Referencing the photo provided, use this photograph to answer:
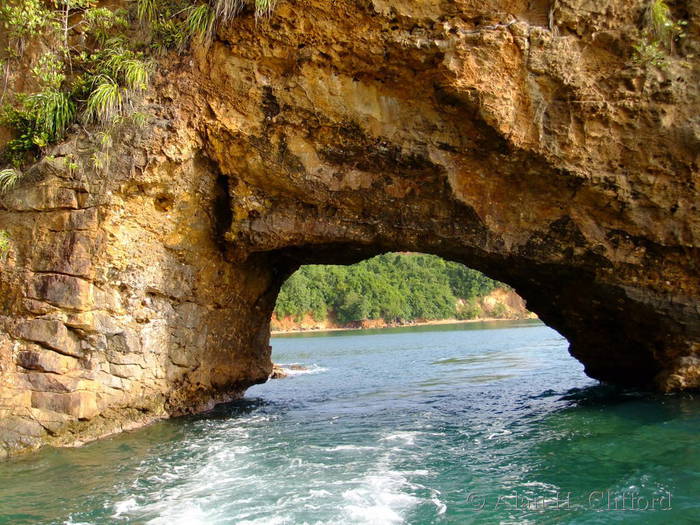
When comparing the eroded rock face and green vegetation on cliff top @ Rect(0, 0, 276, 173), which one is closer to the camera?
the eroded rock face

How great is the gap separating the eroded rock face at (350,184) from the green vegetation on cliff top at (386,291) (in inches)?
1637

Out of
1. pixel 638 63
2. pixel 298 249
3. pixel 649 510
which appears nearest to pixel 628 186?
pixel 638 63

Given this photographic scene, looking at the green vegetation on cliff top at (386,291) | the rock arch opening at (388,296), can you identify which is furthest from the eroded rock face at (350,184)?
the green vegetation on cliff top at (386,291)

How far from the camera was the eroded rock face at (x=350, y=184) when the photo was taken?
7.74 m

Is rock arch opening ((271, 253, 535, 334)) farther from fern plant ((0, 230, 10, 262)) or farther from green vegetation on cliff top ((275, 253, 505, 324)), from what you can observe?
fern plant ((0, 230, 10, 262))

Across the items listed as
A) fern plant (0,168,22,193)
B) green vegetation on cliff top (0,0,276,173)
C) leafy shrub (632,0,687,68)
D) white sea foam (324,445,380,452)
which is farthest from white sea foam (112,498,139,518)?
leafy shrub (632,0,687,68)

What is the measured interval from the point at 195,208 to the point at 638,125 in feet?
22.8

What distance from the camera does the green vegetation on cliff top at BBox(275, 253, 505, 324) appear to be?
5403cm

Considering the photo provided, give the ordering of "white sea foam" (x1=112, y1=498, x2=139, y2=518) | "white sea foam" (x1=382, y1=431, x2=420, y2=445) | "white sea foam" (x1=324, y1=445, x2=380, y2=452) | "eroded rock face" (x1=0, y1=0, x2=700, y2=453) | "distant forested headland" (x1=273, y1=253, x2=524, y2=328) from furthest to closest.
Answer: "distant forested headland" (x1=273, y1=253, x2=524, y2=328) → "eroded rock face" (x1=0, y1=0, x2=700, y2=453) → "white sea foam" (x1=382, y1=431, x2=420, y2=445) → "white sea foam" (x1=324, y1=445, x2=380, y2=452) → "white sea foam" (x1=112, y1=498, x2=139, y2=518)

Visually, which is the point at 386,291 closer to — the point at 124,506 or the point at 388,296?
the point at 388,296

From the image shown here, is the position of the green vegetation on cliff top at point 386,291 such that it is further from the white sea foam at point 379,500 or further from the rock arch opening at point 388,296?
the white sea foam at point 379,500

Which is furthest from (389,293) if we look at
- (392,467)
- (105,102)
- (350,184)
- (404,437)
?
(392,467)
